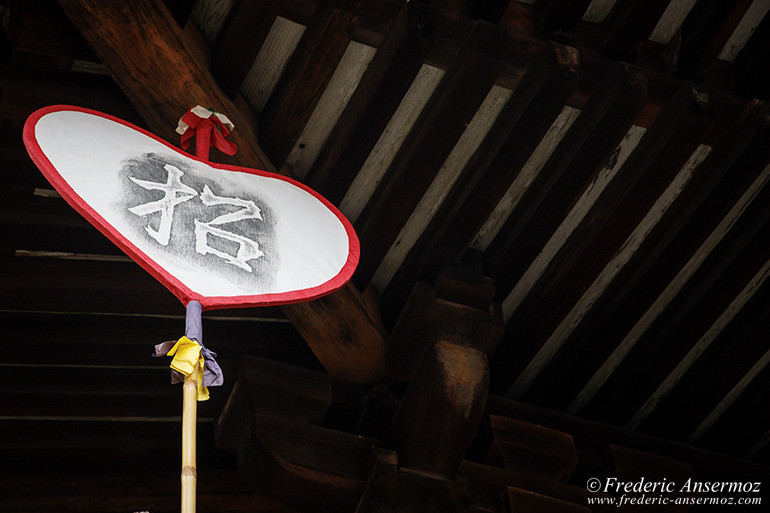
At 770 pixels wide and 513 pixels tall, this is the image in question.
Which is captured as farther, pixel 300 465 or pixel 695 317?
pixel 695 317

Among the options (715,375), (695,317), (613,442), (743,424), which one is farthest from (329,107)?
(743,424)

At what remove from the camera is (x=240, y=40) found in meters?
2.98

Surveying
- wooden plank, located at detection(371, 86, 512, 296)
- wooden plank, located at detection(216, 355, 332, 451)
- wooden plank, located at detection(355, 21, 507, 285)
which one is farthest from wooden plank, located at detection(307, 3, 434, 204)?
wooden plank, located at detection(216, 355, 332, 451)

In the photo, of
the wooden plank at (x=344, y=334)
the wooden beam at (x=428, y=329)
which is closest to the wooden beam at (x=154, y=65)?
the wooden plank at (x=344, y=334)

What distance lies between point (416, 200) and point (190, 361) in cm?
172

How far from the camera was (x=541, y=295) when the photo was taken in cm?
367

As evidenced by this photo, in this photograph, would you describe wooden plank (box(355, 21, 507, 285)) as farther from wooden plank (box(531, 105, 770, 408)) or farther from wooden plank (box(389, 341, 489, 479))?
wooden plank (box(531, 105, 770, 408))

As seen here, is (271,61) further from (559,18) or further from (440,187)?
(559,18)

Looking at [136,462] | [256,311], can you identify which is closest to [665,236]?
[256,311]

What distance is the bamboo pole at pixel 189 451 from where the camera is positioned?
1.57 m

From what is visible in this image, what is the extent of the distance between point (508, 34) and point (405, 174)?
2.15 ft

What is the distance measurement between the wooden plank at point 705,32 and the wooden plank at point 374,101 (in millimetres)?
1075

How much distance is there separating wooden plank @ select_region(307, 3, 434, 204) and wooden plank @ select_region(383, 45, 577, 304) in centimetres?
42

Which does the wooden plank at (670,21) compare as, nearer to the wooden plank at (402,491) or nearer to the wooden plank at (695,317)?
the wooden plank at (695,317)
